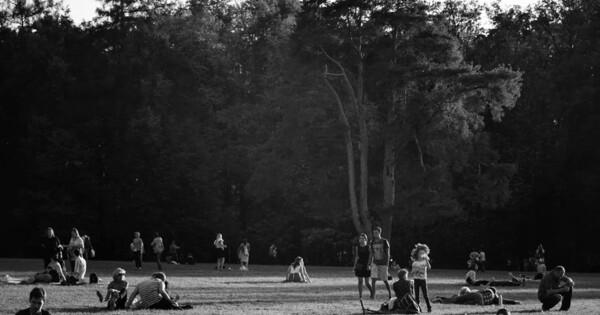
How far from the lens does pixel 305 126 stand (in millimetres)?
54156

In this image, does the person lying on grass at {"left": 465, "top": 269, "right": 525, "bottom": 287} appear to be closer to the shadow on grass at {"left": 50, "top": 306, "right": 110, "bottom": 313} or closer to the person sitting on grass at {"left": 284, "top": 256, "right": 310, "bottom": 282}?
the person sitting on grass at {"left": 284, "top": 256, "right": 310, "bottom": 282}

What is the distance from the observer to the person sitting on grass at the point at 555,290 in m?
22.3

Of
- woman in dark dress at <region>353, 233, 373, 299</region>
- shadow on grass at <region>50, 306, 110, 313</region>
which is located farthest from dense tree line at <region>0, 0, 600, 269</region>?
shadow on grass at <region>50, 306, 110, 313</region>

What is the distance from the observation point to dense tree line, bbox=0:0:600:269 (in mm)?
52250

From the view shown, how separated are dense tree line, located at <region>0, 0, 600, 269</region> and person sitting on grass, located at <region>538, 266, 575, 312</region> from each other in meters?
28.0

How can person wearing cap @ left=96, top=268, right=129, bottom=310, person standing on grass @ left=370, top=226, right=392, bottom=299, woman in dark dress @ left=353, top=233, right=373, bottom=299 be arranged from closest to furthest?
person wearing cap @ left=96, top=268, right=129, bottom=310 → woman in dark dress @ left=353, top=233, right=373, bottom=299 → person standing on grass @ left=370, top=226, right=392, bottom=299

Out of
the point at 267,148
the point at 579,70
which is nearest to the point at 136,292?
the point at 267,148

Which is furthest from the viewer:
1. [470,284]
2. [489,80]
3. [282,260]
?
[282,260]

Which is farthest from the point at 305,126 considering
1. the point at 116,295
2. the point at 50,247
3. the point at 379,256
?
the point at 116,295

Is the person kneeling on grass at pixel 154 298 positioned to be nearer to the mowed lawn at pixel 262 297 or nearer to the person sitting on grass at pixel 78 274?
the mowed lawn at pixel 262 297

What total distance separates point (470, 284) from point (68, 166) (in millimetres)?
36166

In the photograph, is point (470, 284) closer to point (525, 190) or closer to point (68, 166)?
point (525, 190)

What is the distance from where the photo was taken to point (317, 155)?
183 feet

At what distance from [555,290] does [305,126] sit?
1277 inches
